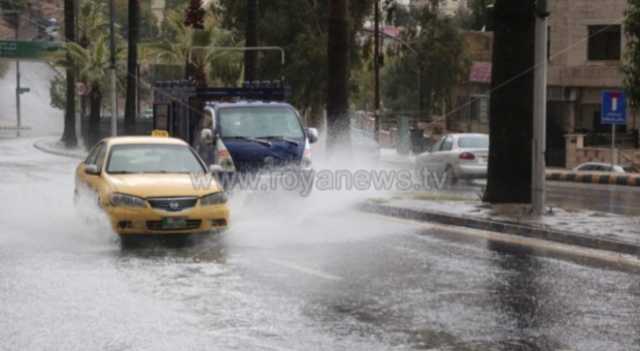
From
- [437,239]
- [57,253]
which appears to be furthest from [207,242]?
[437,239]

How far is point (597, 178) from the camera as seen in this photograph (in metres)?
35.4

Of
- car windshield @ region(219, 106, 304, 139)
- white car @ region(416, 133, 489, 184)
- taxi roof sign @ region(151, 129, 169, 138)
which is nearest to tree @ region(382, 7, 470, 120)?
white car @ region(416, 133, 489, 184)

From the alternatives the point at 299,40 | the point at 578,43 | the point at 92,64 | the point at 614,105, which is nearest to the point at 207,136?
the point at 614,105

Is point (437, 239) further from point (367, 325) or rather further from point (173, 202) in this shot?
point (367, 325)

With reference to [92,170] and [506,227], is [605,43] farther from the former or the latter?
[92,170]

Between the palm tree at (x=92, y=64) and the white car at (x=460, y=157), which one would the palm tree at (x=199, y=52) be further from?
the white car at (x=460, y=157)

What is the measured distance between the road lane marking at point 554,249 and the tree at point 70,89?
1866 inches

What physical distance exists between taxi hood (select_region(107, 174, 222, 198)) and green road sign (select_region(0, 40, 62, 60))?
62.2m

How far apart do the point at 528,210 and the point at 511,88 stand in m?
2.49

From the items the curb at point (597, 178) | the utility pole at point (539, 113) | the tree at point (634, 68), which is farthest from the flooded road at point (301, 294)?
the tree at point (634, 68)

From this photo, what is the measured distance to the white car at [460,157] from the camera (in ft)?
105

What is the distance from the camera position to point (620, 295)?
11.2 meters

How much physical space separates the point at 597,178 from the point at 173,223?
74.4ft

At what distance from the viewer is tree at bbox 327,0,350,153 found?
26875mm
